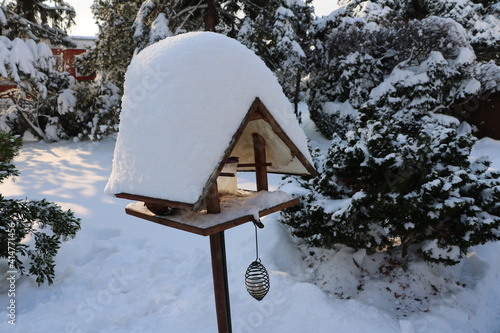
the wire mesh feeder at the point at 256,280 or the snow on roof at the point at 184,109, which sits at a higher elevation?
the snow on roof at the point at 184,109

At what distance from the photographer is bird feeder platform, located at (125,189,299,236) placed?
1808 mm

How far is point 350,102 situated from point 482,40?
6328 millimetres

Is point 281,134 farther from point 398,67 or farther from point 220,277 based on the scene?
point 398,67

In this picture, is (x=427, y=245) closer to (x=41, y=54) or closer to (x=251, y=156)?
(x=251, y=156)

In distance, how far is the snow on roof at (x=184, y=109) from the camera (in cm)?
170

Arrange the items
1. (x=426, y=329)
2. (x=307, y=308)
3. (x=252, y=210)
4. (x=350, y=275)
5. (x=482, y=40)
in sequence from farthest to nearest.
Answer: (x=482, y=40), (x=350, y=275), (x=307, y=308), (x=426, y=329), (x=252, y=210)

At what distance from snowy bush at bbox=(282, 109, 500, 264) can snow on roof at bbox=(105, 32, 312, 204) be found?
264 centimetres

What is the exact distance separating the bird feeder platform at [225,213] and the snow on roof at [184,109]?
22 centimetres

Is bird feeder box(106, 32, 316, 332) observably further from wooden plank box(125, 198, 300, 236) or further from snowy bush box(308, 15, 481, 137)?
snowy bush box(308, 15, 481, 137)

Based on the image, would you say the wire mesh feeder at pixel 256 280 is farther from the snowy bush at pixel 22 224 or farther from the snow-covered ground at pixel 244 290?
the snowy bush at pixel 22 224

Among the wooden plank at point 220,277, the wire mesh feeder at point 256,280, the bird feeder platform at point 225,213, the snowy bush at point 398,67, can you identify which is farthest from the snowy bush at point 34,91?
the wire mesh feeder at point 256,280

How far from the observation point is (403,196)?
3918 mm

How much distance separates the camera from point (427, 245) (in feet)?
13.9

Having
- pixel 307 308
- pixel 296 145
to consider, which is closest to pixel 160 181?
pixel 296 145
